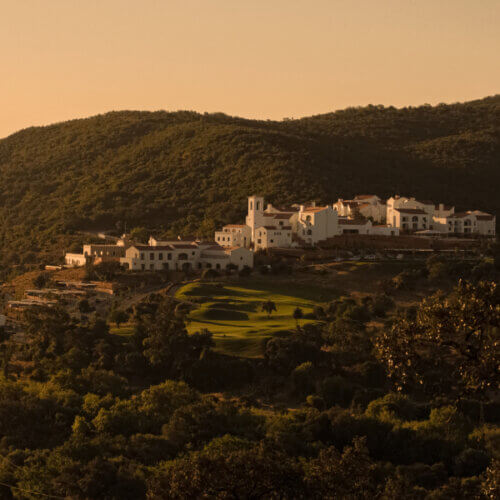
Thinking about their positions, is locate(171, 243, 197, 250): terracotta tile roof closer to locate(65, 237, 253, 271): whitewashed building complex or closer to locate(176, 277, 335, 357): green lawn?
locate(65, 237, 253, 271): whitewashed building complex

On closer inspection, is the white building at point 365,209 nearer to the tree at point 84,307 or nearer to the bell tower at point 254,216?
the bell tower at point 254,216

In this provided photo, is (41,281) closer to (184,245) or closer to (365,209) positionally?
(184,245)

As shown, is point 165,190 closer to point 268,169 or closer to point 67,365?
point 268,169

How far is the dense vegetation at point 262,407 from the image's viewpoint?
62.6 feet

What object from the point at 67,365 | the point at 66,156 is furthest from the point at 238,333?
the point at 66,156

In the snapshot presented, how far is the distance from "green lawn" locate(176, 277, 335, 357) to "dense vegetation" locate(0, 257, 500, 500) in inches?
38.8

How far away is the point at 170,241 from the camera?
215 ft

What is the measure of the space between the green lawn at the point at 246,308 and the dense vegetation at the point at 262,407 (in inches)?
38.8

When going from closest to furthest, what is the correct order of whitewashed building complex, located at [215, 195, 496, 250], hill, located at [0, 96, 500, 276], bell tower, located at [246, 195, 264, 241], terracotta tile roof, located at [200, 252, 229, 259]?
terracotta tile roof, located at [200, 252, 229, 259] → whitewashed building complex, located at [215, 195, 496, 250] → bell tower, located at [246, 195, 264, 241] → hill, located at [0, 96, 500, 276]

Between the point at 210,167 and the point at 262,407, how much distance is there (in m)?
64.5

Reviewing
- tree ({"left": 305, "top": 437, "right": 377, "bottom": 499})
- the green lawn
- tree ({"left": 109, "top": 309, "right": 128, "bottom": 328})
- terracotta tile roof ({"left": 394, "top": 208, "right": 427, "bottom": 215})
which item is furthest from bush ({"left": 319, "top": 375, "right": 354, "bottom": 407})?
terracotta tile roof ({"left": 394, "top": 208, "right": 427, "bottom": 215})

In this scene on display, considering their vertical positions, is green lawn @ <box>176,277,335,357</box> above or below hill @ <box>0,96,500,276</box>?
below

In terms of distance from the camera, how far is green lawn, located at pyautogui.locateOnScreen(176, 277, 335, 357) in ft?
151

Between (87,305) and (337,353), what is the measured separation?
658 inches
